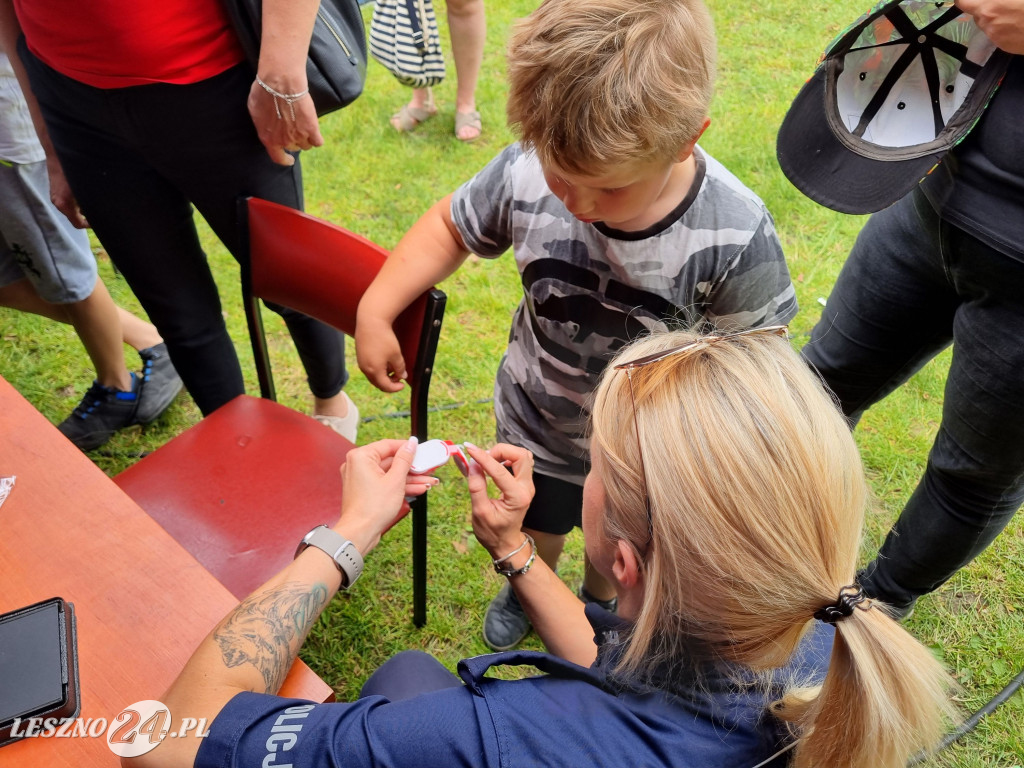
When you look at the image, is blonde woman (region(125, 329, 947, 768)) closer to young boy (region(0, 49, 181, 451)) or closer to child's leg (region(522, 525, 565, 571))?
child's leg (region(522, 525, 565, 571))

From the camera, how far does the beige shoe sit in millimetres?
2543

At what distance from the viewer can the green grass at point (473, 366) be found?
2.20 meters

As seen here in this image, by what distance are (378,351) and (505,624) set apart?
103cm

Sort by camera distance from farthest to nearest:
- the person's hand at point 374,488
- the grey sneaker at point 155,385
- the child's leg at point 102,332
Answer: the grey sneaker at point 155,385 → the child's leg at point 102,332 → the person's hand at point 374,488

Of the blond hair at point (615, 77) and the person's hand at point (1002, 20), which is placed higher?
the person's hand at point (1002, 20)

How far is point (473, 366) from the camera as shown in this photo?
300cm

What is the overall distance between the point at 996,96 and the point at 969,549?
41.6 inches

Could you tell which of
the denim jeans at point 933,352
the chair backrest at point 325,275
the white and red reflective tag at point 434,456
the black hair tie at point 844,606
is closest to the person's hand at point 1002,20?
the denim jeans at point 933,352

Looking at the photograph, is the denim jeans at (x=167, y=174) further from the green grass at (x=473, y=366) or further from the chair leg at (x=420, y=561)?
the green grass at (x=473, y=366)

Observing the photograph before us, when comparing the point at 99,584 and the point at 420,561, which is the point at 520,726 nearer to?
the point at 99,584

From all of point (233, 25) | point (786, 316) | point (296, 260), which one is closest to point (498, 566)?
point (786, 316)

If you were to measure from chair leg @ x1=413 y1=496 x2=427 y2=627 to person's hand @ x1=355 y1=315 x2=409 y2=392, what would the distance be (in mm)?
348

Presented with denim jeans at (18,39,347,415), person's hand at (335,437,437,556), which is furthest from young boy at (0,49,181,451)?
person's hand at (335,437,437,556)

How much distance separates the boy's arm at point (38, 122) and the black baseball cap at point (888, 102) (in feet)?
6.05
